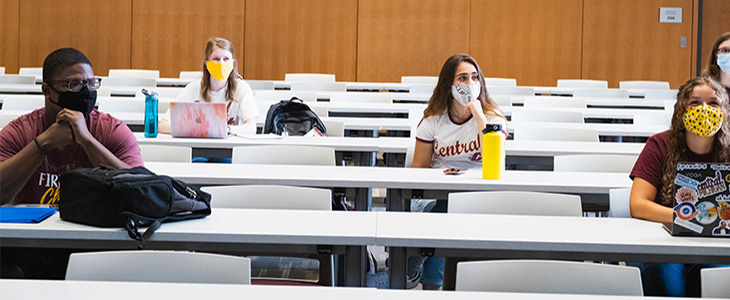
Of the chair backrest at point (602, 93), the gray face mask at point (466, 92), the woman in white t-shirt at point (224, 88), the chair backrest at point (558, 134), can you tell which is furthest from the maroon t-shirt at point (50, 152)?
the chair backrest at point (602, 93)

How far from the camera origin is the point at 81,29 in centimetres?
1077

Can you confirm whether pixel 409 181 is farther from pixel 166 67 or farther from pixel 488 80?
pixel 166 67

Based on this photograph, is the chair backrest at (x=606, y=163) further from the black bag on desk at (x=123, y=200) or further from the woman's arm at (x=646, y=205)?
the black bag on desk at (x=123, y=200)

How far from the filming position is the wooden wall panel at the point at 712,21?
1068cm

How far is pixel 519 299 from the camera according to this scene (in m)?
1.73

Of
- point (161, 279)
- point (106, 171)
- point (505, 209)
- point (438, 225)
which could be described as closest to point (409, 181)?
point (505, 209)

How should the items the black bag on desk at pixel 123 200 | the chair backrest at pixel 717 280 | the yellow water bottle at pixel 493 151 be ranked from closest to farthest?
1. the chair backrest at pixel 717 280
2. the black bag on desk at pixel 123 200
3. the yellow water bottle at pixel 493 151

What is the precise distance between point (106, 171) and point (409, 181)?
1193 mm

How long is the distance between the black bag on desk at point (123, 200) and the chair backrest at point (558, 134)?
2.72m

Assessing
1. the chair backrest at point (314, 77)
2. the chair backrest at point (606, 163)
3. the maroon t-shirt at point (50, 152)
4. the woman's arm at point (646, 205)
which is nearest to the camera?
the woman's arm at point (646, 205)

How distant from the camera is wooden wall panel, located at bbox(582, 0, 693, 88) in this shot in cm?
1077

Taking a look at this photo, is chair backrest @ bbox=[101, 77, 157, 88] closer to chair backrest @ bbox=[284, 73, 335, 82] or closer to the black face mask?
chair backrest @ bbox=[284, 73, 335, 82]

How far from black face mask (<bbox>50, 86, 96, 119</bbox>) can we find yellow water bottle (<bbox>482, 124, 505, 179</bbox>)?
1.39 m

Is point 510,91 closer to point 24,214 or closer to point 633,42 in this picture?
point 633,42
